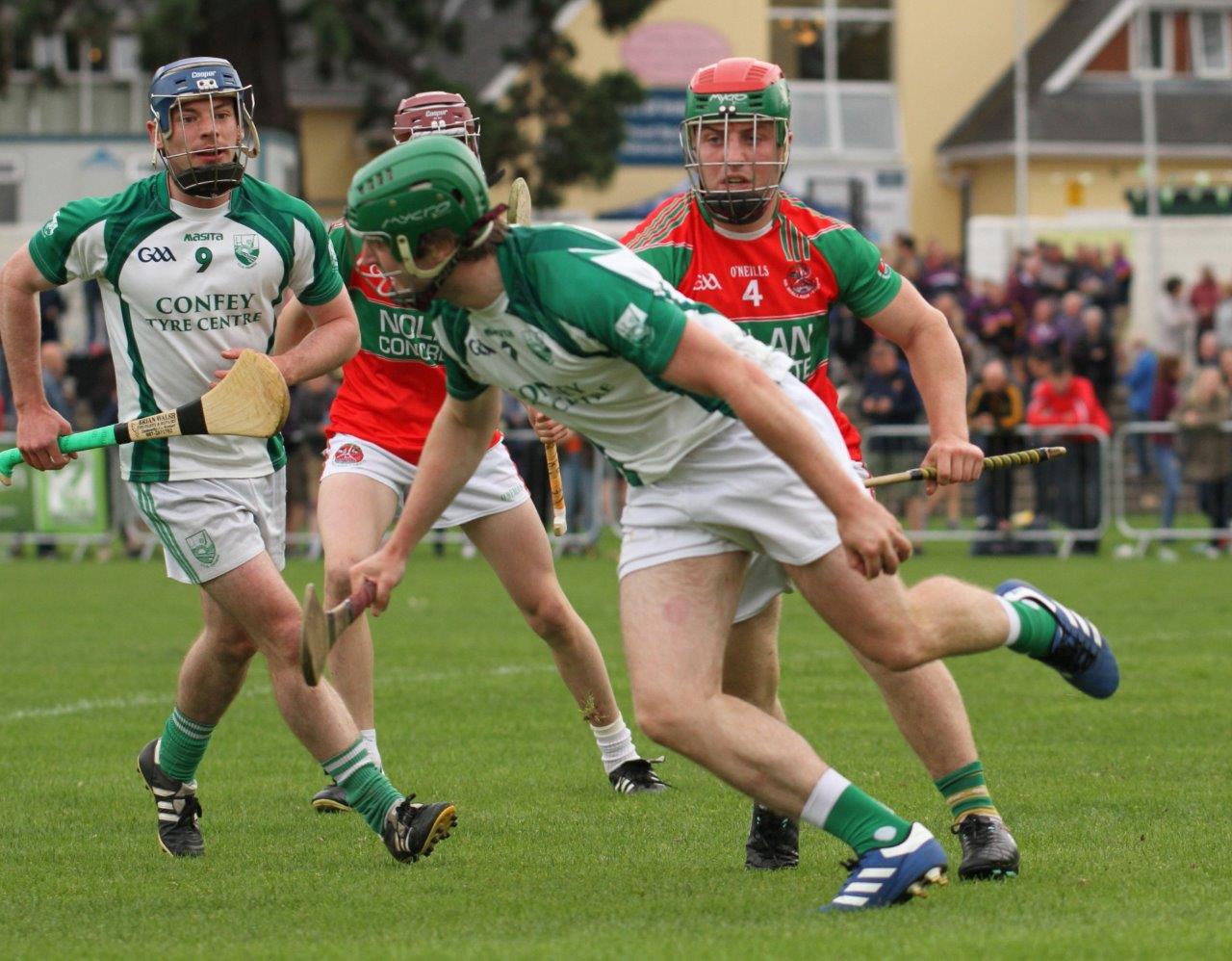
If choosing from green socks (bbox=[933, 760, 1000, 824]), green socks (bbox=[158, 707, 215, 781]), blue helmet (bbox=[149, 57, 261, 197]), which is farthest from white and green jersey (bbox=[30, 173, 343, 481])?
green socks (bbox=[933, 760, 1000, 824])

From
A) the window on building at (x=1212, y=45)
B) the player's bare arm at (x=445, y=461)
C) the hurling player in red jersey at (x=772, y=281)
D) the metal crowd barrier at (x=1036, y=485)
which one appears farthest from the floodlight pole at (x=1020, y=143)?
the player's bare arm at (x=445, y=461)

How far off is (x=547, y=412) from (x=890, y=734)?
13.3ft

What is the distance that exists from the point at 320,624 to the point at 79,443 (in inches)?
50.3

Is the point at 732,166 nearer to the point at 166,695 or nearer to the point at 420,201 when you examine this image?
the point at 420,201

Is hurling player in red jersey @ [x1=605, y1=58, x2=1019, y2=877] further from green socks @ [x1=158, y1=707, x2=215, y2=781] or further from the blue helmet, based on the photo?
green socks @ [x1=158, y1=707, x2=215, y2=781]

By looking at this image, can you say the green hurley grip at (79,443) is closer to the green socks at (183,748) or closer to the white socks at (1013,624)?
the green socks at (183,748)

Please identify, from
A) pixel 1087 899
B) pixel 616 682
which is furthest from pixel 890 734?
pixel 1087 899

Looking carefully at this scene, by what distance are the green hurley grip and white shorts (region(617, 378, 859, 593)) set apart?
5.76ft

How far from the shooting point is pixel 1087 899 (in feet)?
18.6

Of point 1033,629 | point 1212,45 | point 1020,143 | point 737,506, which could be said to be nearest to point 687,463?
point 737,506

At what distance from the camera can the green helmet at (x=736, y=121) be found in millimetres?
6203

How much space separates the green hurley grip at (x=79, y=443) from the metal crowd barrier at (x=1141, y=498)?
1581cm

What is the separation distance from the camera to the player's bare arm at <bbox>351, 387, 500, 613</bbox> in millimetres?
5922

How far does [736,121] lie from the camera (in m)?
6.21
